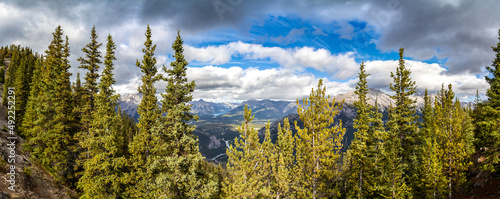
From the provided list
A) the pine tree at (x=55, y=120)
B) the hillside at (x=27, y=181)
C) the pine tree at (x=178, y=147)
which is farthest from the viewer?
the pine tree at (x=55, y=120)

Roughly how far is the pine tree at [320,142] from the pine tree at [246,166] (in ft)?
19.8

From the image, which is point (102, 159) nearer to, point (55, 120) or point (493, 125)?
point (55, 120)

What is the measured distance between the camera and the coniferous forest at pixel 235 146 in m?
16.9

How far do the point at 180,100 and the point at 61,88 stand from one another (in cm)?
2340

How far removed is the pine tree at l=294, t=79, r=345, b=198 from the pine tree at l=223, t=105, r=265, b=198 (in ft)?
19.8

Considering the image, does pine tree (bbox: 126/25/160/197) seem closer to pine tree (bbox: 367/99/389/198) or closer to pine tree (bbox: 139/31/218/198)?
pine tree (bbox: 139/31/218/198)

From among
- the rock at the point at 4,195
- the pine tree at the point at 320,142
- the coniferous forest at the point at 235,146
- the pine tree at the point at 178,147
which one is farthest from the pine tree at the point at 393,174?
the rock at the point at 4,195

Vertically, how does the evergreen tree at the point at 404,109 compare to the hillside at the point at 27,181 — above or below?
above

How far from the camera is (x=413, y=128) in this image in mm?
27938

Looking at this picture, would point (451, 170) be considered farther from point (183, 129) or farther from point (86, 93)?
point (86, 93)

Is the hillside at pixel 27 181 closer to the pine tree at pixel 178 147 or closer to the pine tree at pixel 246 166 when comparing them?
the pine tree at pixel 178 147

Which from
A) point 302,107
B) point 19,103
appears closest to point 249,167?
point 302,107

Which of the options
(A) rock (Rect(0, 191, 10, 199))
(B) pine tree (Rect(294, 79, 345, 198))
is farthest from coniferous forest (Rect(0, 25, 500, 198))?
(A) rock (Rect(0, 191, 10, 199))

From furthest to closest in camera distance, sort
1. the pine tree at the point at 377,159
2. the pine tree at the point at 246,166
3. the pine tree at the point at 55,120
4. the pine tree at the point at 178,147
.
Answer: the pine tree at the point at 55,120 → the pine tree at the point at 377,159 → the pine tree at the point at 246,166 → the pine tree at the point at 178,147
